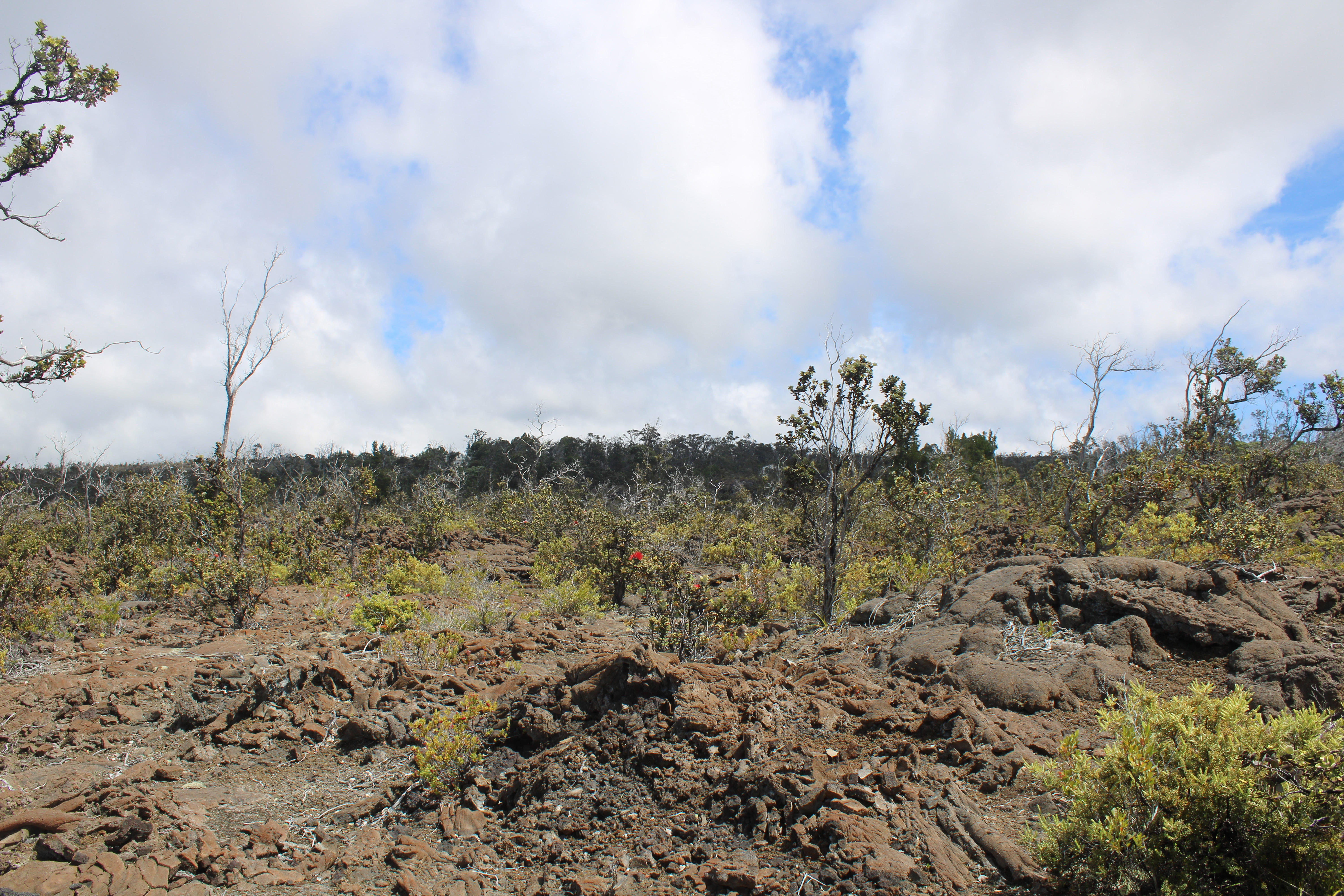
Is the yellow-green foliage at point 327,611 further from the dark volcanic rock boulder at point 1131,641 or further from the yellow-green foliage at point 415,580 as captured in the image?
the dark volcanic rock boulder at point 1131,641

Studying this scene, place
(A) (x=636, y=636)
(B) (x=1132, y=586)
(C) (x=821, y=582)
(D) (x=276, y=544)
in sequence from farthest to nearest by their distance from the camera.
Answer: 1. (D) (x=276, y=544)
2. (C) (x=821, y=582)
3. (A) (x=636, y=636)
4. (B) (x=1132, y=586)

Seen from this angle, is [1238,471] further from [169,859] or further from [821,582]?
[169,859]

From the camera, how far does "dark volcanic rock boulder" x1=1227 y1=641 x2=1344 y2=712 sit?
4762 mm

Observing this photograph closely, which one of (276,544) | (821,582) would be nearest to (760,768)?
(821,582)

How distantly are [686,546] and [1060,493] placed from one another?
1139 centimetres

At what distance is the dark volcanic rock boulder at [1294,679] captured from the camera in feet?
15.6

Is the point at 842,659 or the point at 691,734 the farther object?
the point at 842,659

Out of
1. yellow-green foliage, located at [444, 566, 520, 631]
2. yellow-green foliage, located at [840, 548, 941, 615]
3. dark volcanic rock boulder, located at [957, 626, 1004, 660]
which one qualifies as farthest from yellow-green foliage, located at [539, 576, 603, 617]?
dark volcanic rock boulder, located at [957, 626, 1004, 660]

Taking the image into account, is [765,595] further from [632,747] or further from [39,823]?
[39,823]

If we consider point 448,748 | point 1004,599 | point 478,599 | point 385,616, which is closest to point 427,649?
point 385,616

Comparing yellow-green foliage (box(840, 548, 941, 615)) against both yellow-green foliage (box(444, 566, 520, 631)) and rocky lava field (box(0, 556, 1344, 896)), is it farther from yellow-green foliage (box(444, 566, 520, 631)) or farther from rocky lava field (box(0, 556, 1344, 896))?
yellow-green foliage (box(444, 566, 520, 631))

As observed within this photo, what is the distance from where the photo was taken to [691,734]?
4.96 m

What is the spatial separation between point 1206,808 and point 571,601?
32.1 feet

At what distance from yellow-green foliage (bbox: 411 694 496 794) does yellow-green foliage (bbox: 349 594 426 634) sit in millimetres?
3717
